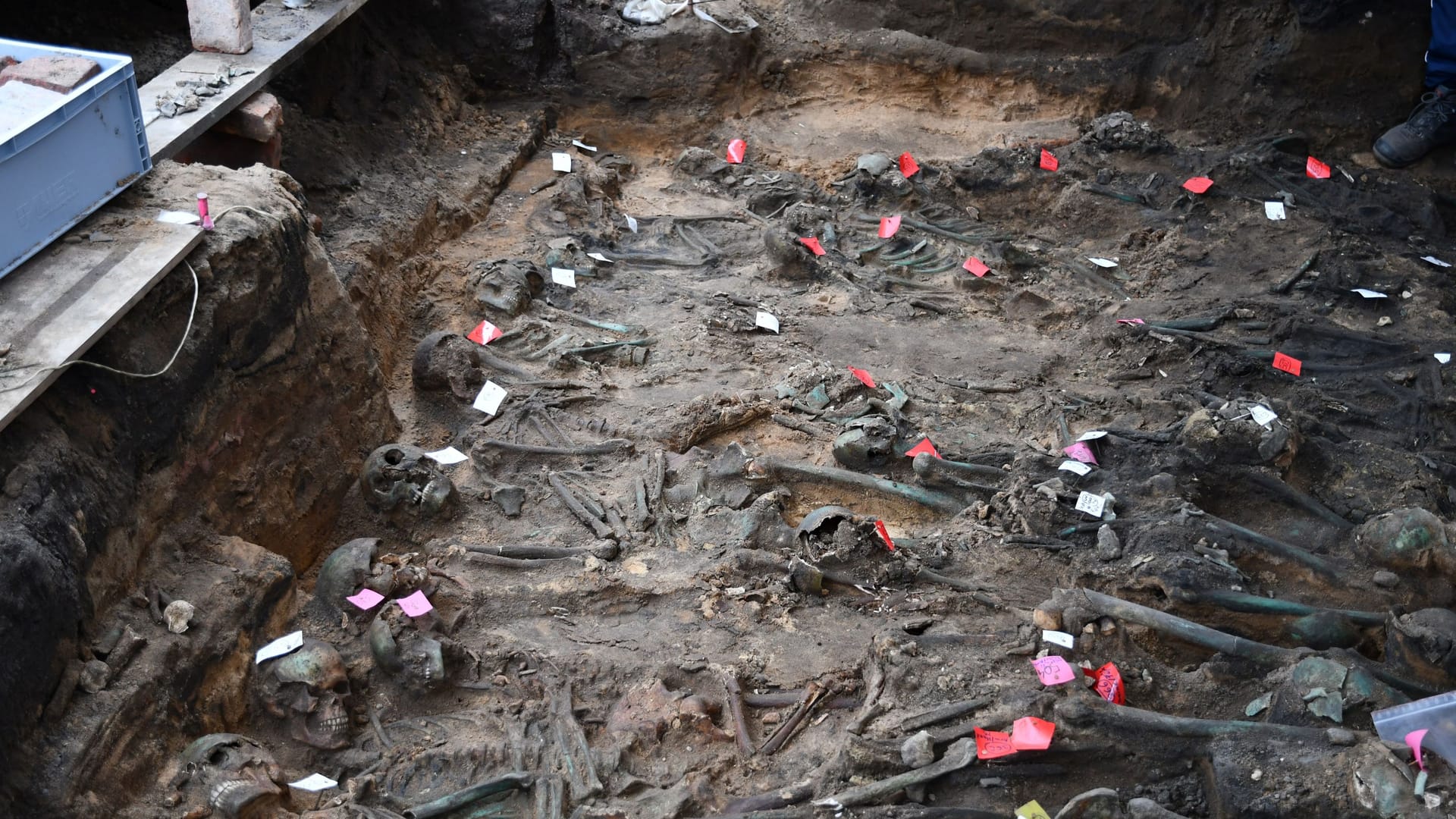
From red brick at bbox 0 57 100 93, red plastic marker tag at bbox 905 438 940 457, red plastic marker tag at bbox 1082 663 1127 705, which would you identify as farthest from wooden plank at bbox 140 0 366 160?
red plastic marker tag at bbox 1082 663 1127 705

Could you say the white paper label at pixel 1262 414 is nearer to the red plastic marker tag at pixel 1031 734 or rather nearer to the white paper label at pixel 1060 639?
the white paper label at pixel 1060 639

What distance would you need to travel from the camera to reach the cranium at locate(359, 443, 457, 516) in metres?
5.41

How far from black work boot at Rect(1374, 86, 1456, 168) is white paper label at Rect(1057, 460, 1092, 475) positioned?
5316 mm

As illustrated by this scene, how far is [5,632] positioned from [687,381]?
12.5 ft

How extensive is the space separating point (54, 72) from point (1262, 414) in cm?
571

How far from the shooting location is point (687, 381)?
21.8 feet

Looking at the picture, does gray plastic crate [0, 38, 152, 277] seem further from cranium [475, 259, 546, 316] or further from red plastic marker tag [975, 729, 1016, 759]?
red plastic marker tag [975, 729, 1016, 759]

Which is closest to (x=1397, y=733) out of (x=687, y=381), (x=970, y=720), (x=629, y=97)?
(x=970, y=720)

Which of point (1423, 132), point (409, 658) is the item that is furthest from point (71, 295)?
point (1423, 132)

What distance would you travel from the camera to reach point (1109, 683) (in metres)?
4.18

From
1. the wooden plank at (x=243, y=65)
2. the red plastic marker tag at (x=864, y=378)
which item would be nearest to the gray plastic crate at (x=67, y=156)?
the wooden plank at (x=243, y=65)

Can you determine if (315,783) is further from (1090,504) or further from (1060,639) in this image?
(1090,504)

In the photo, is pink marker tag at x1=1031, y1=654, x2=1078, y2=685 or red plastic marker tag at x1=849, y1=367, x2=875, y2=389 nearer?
pink marker tag at x1=1031, y1=654, x2=1078, y2=685

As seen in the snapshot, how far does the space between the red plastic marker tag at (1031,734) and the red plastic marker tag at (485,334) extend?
4.08 meters
